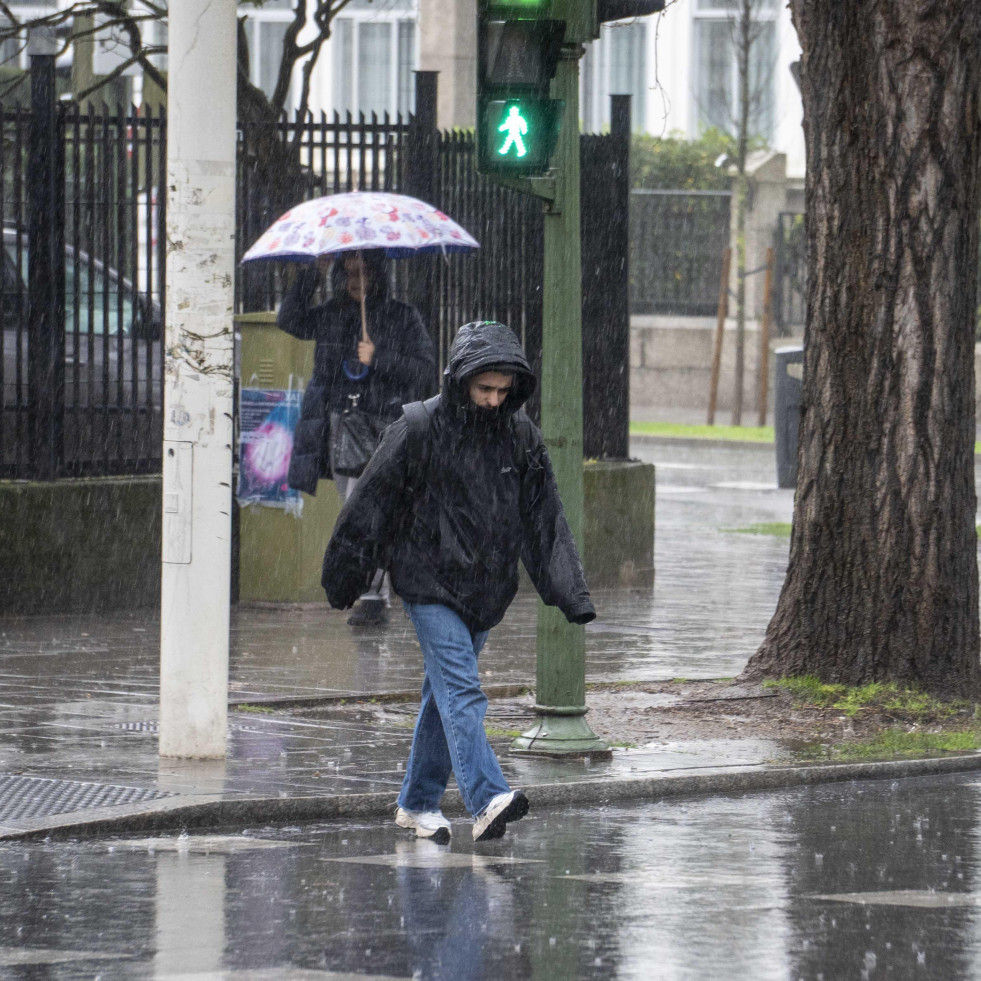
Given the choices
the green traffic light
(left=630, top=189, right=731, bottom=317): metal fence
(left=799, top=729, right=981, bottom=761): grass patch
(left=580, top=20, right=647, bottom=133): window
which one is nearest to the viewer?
the green traffic light

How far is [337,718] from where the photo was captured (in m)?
9.10

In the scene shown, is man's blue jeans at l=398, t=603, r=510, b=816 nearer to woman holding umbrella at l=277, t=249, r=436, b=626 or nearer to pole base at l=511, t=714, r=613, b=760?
pole base at l=511, t=714, r=613, b=760

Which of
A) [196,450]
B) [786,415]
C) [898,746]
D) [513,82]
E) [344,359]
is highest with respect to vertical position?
[513,82]

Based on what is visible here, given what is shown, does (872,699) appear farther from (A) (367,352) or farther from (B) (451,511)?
(A) (367,352)

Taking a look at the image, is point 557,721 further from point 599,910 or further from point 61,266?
point 61,266

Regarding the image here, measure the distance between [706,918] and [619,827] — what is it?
4.65 ft

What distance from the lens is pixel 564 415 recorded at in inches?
329

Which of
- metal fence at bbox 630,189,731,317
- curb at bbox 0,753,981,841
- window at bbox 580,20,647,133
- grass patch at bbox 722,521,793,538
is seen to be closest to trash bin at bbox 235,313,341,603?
curb at bbox 0,753,981,841

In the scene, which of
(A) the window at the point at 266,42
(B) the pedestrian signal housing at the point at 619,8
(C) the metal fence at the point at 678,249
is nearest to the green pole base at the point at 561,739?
(B) the pedestrian signal housing at the point at 619,8

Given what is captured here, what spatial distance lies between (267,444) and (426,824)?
19.8ft

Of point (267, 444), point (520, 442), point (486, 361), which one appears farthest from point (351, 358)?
point (486, 361)

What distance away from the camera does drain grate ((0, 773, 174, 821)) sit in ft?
23.1

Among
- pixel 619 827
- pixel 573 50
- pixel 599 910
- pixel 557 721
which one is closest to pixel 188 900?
pixel 599 910

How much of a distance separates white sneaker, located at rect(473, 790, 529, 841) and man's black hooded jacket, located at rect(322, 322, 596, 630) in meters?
0.54
